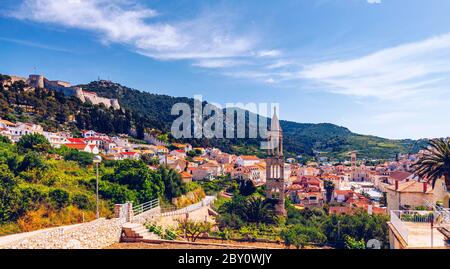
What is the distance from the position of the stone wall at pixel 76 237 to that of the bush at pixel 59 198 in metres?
3.83

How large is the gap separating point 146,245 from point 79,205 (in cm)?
526

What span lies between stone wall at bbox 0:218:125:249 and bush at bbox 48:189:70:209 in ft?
12.6

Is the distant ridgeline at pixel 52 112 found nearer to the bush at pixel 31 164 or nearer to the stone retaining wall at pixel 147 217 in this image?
the bush at pixel 31 164

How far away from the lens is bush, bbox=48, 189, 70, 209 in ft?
46.7

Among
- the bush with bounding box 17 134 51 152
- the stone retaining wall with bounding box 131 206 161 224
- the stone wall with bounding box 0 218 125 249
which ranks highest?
the bush with bounding box 17 134 51 152

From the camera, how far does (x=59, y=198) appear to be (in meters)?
14.5

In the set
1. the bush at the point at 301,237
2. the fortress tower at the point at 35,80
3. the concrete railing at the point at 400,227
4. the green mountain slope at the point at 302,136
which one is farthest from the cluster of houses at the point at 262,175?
the green mountain slope at the point at 302,136

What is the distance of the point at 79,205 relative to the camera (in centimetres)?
1472

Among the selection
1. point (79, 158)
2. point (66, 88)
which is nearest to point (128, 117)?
point (66, 88)

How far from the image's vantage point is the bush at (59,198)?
1422 cm

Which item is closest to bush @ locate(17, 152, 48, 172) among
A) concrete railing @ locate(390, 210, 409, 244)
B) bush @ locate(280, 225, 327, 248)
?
bush @ locate(280, 225, 327, 248)

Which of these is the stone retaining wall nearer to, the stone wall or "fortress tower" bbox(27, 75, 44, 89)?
the stone wall
